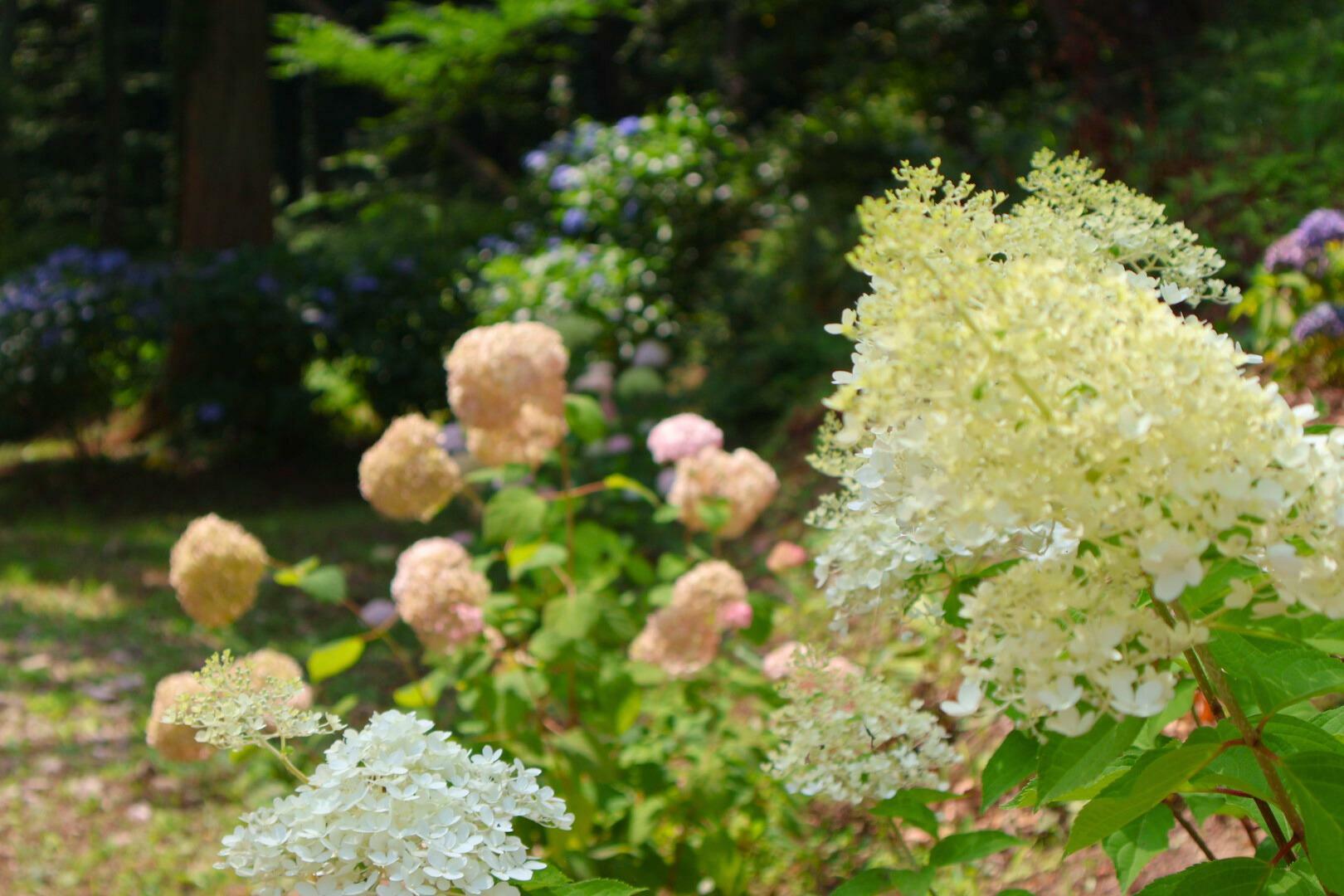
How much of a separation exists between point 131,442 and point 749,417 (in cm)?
523

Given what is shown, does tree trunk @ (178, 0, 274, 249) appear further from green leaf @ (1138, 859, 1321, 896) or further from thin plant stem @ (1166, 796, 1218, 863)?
green leaf @ (1138, 859, 1321, 896)

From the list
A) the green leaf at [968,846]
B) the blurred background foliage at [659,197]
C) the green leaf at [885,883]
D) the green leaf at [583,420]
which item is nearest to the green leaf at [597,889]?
the green leaf at [885,883]

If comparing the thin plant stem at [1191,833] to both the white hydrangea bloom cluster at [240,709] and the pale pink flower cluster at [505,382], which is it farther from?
the pale pink flower cluster at [505,382]

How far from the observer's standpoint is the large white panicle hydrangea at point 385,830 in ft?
3.55

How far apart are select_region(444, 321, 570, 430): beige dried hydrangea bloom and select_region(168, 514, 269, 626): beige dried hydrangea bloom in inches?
20.7

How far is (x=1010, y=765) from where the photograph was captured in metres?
1.22

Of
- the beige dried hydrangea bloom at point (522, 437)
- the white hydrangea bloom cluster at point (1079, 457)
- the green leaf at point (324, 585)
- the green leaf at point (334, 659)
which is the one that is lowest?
the green leaf at point (334, 659)

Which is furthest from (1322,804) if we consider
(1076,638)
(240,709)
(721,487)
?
(721,487)

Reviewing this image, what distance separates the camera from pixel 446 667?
2.58 meters

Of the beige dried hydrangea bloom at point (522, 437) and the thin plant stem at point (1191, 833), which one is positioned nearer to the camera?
the thin plant stem at point (1191, 833)

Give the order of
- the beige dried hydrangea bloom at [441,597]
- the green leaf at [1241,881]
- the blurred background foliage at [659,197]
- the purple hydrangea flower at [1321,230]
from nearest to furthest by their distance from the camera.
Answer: the green leaf at [1241,881], the beige dried hydrangea bloom at [441,597], the purple hydrangea flower at [1321,230], the blurred background foliage at [659,197]

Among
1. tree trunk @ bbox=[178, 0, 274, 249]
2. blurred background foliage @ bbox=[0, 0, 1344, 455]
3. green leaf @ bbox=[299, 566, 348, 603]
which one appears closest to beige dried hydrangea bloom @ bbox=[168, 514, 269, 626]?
green leaf @ bbox=[299, 566, 348, 603]

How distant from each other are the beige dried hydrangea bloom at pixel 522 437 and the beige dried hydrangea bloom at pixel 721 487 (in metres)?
0.31

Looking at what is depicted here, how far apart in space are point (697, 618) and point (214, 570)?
99 centimetres
